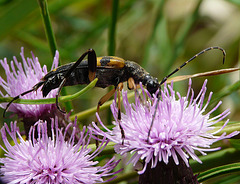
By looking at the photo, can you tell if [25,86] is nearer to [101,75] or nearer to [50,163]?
[101,75]

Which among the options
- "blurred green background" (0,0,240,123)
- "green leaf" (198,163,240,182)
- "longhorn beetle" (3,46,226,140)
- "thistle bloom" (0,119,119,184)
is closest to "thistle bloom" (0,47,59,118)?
"longhorn beetle" (3,46,226,140)

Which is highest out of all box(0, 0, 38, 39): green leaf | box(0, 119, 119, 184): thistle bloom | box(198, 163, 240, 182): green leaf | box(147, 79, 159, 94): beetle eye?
box(0, 0, 38, 39): green leaf

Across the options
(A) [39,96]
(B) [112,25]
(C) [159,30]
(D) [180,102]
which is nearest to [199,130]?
(D) [180,102]

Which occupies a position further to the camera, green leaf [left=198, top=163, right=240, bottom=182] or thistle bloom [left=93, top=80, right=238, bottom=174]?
green leaf [left=198, top=163, right=240, bottom=182]

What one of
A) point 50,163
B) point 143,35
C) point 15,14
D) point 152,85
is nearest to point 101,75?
point 152,85

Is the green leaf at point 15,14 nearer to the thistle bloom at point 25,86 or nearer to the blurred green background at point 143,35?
the blurred green background at point 143,35

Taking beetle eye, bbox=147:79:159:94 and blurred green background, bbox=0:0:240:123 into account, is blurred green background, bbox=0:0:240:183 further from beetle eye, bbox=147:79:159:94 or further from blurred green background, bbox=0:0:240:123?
beetle eye, bbox=147:79:159:94

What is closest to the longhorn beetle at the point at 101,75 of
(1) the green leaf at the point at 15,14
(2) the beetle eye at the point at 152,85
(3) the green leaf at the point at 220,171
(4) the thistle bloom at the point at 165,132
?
(2) the beetle eye at the point at 152,85
